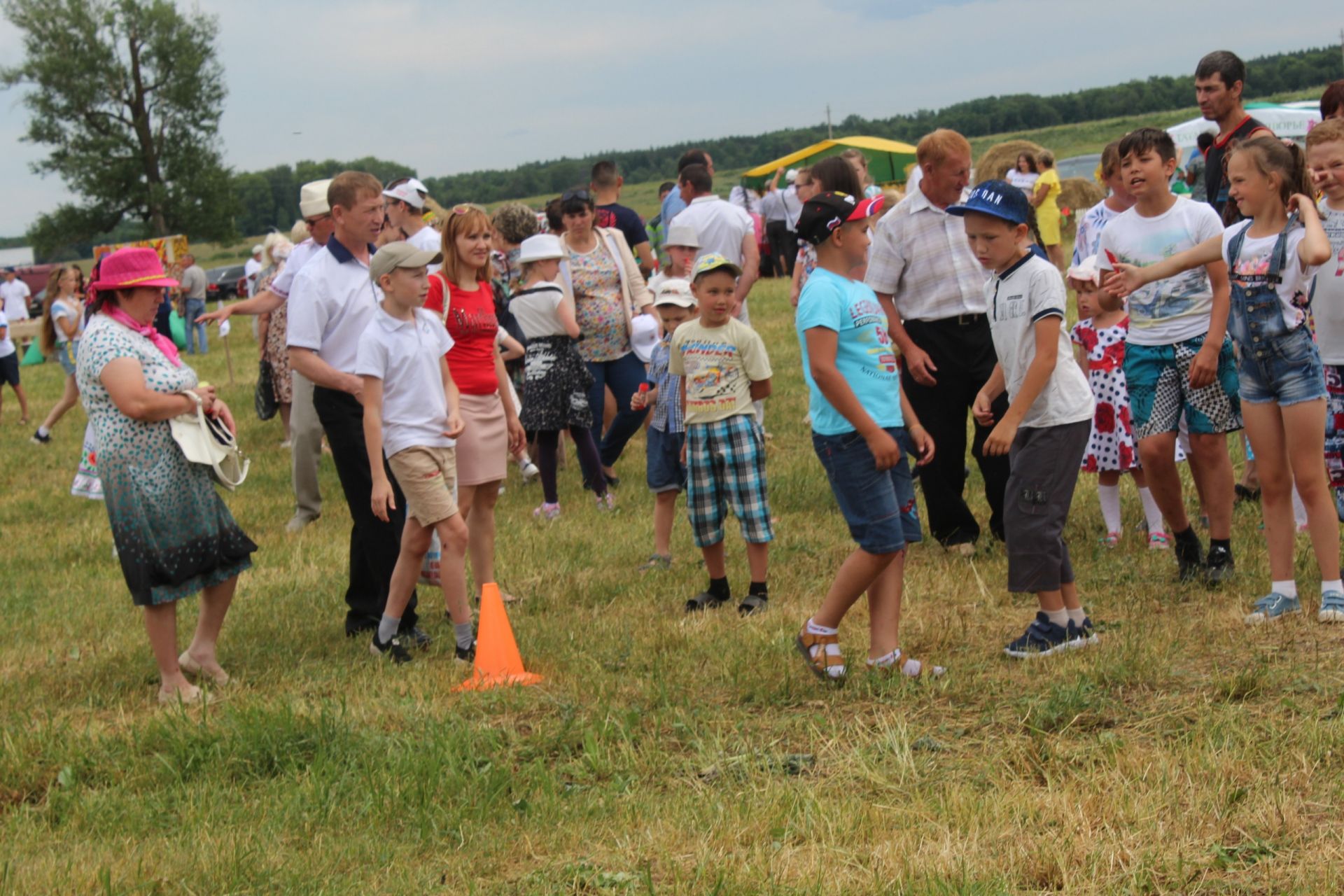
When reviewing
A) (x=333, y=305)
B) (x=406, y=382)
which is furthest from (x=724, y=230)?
(x=406, y=382)

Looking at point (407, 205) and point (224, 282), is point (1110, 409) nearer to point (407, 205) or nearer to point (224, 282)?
point (407, 205)

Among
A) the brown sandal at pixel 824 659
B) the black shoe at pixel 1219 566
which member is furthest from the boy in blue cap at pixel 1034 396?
the black shoe at pixel 1219 566

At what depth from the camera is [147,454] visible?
19.0 feet

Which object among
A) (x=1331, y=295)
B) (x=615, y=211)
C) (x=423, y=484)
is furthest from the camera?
(x=615, y=211)

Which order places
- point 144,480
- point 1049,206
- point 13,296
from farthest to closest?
point 13,296, point 1049,206, point 144,480

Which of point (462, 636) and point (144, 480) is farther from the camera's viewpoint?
point (462, 636)

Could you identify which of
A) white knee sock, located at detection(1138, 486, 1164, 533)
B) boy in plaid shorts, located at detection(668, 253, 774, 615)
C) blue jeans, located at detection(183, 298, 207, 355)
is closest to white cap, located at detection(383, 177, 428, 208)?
boy in plaid shorts, located at detection(668, 253, 774, 615)

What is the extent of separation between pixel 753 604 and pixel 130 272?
3.38 metres

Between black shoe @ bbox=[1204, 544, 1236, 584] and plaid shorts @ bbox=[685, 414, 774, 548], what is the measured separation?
2.14 meters

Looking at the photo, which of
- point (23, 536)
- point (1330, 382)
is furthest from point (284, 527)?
point (1330, 382)

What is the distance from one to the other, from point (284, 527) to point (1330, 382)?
7.51m

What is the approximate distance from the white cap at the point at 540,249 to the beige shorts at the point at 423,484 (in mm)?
3274

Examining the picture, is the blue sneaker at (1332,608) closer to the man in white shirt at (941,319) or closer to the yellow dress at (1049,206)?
the man in white shirt at (941,319)

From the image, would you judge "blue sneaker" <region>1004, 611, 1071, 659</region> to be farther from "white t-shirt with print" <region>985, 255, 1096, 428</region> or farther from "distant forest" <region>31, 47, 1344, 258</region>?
"distant forest" <region>31, 47, 1344, 258</region>
